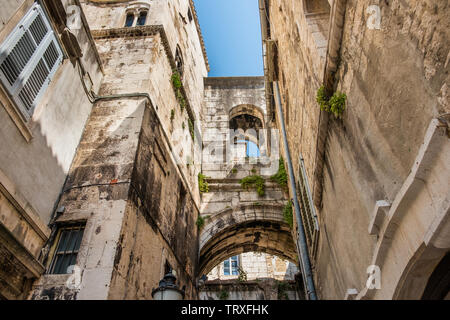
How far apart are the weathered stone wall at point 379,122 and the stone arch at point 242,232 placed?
16.1 ft

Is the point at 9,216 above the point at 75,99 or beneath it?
beneath

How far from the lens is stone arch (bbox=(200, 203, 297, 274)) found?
9461 mm

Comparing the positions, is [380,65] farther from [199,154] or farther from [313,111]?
[199,154]

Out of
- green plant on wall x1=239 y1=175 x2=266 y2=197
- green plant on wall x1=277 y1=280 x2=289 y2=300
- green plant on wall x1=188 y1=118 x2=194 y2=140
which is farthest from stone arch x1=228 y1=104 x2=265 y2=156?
green plant on wall x1=277 y1=280 x2=289 y2=300

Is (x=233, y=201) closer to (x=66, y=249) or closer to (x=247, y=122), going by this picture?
(x=247, y=122)

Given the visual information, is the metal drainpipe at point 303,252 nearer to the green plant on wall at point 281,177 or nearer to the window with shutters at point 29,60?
the green plant on wall at point 281,177

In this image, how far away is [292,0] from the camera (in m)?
6.27

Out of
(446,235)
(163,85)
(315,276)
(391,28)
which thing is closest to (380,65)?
(391,28)

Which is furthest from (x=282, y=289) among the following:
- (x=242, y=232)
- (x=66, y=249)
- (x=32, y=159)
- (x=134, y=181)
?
(x=32, y=159)

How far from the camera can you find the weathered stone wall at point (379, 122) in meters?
1.99

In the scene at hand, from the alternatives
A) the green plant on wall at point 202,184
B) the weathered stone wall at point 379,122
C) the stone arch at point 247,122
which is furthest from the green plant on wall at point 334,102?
the stone arch at point 247,122

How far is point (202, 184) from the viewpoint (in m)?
10.1

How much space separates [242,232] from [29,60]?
25.6 feet

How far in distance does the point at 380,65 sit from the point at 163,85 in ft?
19.0
